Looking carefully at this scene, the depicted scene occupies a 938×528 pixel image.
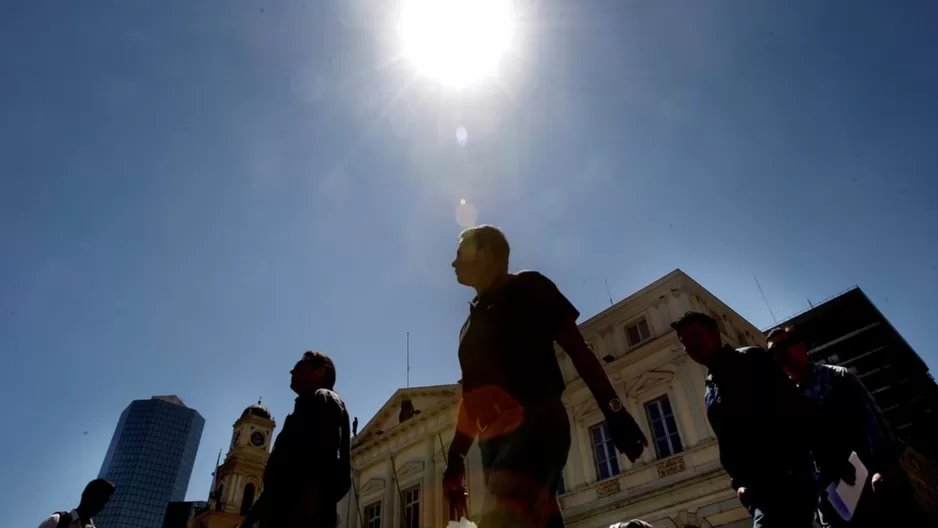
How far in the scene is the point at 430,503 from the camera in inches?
812

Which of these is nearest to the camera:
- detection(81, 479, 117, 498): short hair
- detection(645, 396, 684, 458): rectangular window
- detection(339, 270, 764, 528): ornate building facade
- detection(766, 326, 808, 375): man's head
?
detection(766, 326, 808, 375): man's head

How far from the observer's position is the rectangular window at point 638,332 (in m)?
17.3

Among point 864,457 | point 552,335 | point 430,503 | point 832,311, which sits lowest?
point 864,457

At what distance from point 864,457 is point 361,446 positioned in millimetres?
25329

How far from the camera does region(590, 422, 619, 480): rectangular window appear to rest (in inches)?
624

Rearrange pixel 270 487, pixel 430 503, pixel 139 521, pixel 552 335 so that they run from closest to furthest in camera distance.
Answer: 1. pixel 552 335
2. pixel 270 487
3. pixel 430 503
4. pixel 139 521

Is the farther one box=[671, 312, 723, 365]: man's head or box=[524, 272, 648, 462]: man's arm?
box=[671, 312, 723, 365]: man's head

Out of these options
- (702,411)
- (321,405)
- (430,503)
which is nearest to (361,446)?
(430,503)

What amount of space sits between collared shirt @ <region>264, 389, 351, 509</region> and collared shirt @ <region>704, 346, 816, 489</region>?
2472 mm

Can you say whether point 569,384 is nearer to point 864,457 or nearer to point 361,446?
point 361,446

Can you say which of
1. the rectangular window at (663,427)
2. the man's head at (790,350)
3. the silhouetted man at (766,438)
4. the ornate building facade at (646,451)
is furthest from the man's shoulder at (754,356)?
the rectangular window at (663,427)

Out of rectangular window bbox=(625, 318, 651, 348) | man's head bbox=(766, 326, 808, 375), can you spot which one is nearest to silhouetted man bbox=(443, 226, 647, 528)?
man's head bbox=(766, 326, 808, 375)

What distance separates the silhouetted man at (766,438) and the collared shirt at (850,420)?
278 millimetres

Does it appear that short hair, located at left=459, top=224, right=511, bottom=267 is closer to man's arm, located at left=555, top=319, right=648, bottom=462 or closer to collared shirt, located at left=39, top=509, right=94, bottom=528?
man's arm, located at left=555, top=319, right=648, bottom=462
